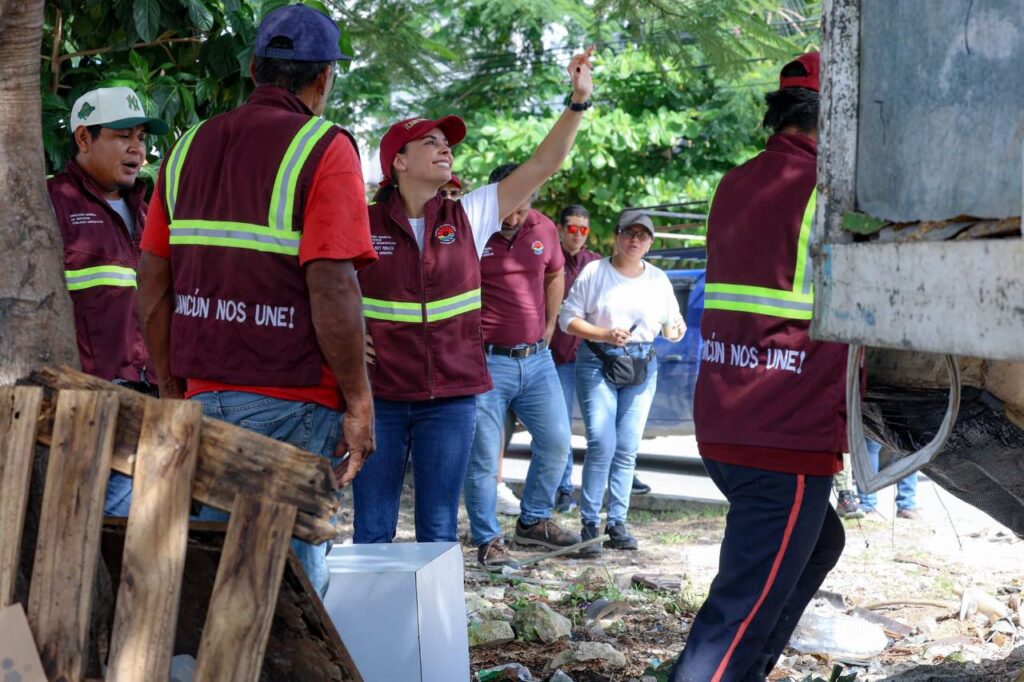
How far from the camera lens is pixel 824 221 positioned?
264 cm

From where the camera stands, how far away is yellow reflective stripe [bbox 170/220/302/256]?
11.7 ft

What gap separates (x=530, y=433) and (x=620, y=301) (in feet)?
→ 3.94

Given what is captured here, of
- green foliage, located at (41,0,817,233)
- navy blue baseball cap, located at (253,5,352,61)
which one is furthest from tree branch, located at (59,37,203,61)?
navy blue baseball cap, located at (253,5,352,61)

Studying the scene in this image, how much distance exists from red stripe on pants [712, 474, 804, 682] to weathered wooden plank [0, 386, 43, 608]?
1962mm

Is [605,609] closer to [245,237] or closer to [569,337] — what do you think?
[245,237]

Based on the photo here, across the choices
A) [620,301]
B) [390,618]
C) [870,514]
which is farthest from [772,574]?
[870,514]

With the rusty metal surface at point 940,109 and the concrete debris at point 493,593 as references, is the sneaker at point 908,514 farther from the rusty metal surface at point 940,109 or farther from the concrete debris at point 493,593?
the rusty metal surface at point 940,109

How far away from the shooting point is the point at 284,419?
3.65 meters

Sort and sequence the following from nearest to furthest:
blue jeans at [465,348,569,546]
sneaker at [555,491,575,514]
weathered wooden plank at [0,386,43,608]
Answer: weathered wooden plank at [0,386,43,608] → blue jeans at [465,348,569,546] → sneaker at [555,491,575,514]

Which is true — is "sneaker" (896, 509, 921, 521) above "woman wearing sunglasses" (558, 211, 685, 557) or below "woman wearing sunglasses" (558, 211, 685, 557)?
below

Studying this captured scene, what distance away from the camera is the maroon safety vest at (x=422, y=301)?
203 inches

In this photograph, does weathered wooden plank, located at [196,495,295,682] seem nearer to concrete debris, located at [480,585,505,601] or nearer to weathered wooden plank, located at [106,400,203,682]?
weathered wooden plank, located at [106,400,203,682]

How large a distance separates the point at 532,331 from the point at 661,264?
6569mm

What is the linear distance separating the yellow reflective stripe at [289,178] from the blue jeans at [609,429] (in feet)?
14.8
